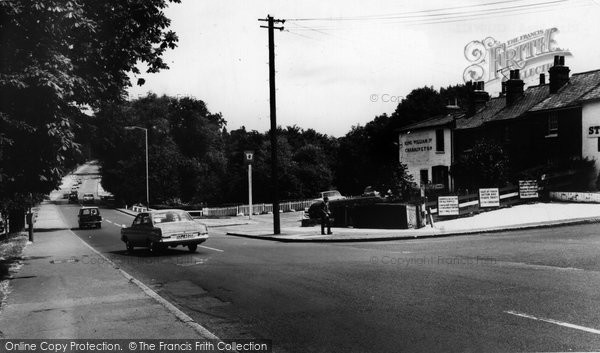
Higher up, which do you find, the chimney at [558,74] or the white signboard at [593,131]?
the chimney at [558,74]

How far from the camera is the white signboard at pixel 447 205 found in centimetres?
2686

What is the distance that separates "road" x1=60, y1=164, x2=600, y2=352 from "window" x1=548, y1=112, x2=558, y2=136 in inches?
767

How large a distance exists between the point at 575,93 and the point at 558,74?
127 inches

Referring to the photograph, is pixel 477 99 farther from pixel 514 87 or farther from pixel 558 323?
pixel 558 323

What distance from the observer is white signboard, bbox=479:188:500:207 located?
28.0 meters

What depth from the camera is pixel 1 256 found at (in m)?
19.8

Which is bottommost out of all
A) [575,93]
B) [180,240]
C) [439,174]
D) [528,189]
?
[180,240]

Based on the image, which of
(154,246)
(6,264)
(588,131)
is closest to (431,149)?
(588,131)

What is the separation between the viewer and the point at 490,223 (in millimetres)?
25109

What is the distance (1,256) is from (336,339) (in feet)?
56.9

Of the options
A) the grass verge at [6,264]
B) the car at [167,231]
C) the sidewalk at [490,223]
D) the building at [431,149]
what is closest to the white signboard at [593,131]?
the sidewalk at [490,223]

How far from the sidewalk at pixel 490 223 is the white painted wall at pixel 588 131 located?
20.1ft

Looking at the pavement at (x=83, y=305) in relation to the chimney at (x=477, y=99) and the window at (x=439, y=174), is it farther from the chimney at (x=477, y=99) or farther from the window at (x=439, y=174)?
the chimney at (x=477, y=99)

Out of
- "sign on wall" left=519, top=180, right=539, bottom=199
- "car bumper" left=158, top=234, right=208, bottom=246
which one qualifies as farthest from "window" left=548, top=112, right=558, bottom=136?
"car bumper" left=158, top=234, right=208, bottom=246
